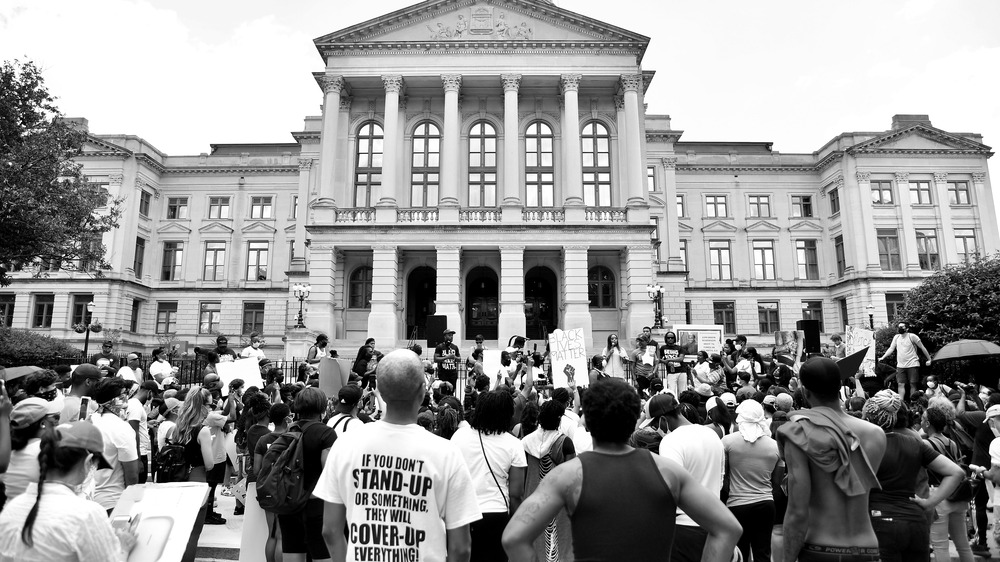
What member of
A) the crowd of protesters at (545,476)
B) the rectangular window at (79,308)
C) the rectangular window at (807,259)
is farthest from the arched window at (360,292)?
the rectangular window at (807,259)

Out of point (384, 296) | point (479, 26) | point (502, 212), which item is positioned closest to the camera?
point (384, 296)

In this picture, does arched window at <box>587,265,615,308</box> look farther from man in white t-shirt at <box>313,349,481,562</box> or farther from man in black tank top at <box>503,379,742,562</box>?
man in black tank top at <box>503,379,742,562</box>

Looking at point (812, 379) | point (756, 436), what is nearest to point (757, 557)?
point (756, 436)

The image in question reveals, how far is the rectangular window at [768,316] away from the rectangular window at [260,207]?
42738mm

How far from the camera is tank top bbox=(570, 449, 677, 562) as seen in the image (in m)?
3.01

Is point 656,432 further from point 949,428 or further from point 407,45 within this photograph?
point 407,45

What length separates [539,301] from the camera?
38281 mm

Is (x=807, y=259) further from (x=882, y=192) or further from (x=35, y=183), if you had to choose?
(x=35, y=183)

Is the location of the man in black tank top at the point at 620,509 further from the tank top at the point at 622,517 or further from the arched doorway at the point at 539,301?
the arched doorway at the point at 539,301

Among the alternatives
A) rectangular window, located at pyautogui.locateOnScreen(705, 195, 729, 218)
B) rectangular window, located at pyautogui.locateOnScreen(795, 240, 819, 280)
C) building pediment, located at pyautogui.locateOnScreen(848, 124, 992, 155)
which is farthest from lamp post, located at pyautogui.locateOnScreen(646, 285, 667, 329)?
building pediment, located at pyautogui.locateOnScreen(848, 124, 992, 155)

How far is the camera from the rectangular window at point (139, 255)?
5297 cm

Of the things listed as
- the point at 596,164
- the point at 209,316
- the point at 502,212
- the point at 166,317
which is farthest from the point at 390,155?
the point at 166,317

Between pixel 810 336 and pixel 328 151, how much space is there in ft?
89.7

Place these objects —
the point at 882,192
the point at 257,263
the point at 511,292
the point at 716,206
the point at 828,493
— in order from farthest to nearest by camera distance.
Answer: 1. the point at 257,263
2. the point at 716,206
3. the point at 882,192
4. the point at 511,292
5. the point at 828,493
